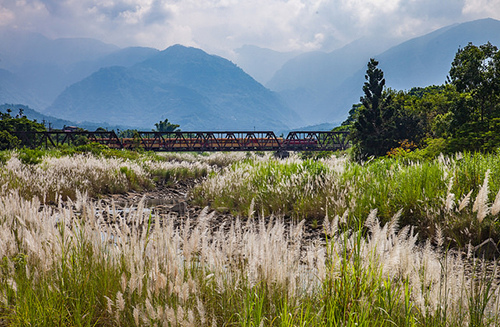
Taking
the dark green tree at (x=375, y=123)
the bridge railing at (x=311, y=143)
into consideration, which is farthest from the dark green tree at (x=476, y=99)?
the bridge railing at (x=311, y=143)

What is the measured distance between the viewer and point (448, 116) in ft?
59.9

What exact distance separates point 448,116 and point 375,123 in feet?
18.1

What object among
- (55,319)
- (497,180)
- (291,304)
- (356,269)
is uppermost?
(497,180)

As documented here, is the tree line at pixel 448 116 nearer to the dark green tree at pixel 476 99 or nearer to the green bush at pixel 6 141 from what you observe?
the dark green tree at pixel 476 99

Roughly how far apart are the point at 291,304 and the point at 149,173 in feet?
54.1

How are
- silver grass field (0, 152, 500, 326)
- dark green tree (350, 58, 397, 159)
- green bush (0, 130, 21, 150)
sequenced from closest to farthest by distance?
silver grass field (0, 152, 500, 326) < dark green tree (350, 58, 397, 159) < green bush (0, 130, 21, 150)

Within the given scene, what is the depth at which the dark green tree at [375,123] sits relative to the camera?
22.9m

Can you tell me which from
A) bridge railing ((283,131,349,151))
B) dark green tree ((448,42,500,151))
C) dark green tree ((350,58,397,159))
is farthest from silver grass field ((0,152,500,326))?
bridge railing ((283,131,349,151))

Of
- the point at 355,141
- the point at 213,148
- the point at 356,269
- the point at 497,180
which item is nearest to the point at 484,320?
the point at 356,269

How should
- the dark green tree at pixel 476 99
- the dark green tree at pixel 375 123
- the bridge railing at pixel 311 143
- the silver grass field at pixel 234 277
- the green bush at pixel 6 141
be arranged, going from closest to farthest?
the silver grass field at pixel 234 277, the dark green tree at pixel 476 99, the dark green tree at pixel 375 123, the green bush at pixel 6 141, the bridge railing at pixel 311 143

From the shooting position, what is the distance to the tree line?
51.2 feet

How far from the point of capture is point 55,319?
8.02 ft

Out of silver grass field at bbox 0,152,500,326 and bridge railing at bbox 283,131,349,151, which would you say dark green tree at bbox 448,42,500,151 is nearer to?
silver grass field at bbox 0,152,500,326

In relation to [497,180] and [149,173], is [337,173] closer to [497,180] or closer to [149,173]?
[497,180]
